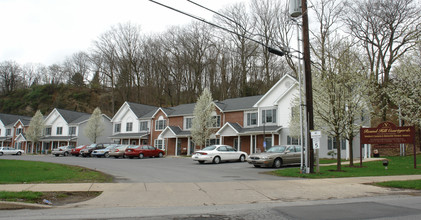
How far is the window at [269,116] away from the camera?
34838 mm

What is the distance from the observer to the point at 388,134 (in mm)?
19781

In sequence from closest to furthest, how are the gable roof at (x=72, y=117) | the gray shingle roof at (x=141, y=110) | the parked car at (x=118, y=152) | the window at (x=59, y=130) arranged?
the parked car at (x=118, y=152) < the gray shingle roof at (x=141, y=110) < the gable roof at (x=72, y=117) < the window at (x=59, y=130)

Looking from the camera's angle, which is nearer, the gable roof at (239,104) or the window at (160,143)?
the gable roof at (239,104)

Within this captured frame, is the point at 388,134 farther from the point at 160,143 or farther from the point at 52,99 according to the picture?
the point at 52,99

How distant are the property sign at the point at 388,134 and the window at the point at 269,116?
14.9 m

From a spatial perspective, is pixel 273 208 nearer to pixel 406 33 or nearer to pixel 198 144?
pixel 198 144

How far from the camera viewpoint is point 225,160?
1008 inches

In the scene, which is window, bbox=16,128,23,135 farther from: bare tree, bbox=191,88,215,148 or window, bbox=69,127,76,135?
bare tree, bbox=191,88,215,148

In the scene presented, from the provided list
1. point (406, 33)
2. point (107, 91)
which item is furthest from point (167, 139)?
point (107, 91)

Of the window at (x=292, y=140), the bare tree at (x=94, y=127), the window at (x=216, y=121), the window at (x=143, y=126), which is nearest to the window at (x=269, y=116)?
the window at (x=292, y=140)

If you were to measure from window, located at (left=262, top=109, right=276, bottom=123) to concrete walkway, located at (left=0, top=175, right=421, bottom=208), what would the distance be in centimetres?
2128

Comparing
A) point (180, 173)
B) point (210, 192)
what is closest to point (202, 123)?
point (180, 173)

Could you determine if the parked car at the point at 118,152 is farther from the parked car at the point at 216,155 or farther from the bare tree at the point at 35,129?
the bare tree at the point at 35,129

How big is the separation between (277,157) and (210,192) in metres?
10.7
